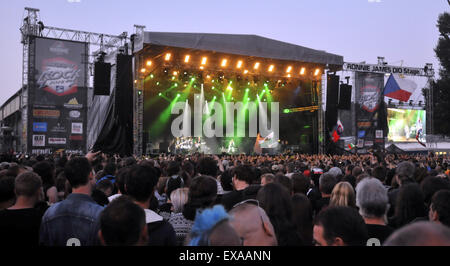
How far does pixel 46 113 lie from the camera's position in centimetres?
1947

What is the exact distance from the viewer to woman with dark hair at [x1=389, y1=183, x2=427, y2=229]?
3252mm

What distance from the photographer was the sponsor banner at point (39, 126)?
19.2 metres

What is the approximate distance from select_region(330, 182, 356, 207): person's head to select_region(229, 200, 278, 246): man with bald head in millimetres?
1229

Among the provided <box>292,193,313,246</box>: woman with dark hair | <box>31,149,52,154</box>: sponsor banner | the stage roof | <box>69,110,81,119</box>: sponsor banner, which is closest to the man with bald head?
<box>292,193,313,246</box>: woman with dark hair

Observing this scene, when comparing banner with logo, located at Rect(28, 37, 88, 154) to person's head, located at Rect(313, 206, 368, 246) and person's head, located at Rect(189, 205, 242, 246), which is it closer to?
person's head, located at Rect(313, 206, 368, 246)

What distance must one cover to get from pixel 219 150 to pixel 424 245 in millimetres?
26591

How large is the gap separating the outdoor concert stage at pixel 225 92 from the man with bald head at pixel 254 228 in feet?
48.1

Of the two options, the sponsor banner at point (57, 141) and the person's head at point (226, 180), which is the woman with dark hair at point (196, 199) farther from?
the sponsor banner at point (57, 141)

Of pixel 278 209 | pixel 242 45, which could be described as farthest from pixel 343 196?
pixel 242 45

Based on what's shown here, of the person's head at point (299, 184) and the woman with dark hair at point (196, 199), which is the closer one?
the woman with dark hair at point (196, 199)

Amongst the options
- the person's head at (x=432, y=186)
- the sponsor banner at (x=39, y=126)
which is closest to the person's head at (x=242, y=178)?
the person's head at (x=432, y=186)

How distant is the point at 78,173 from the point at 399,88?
25.1m

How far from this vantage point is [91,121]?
69.9 ft
